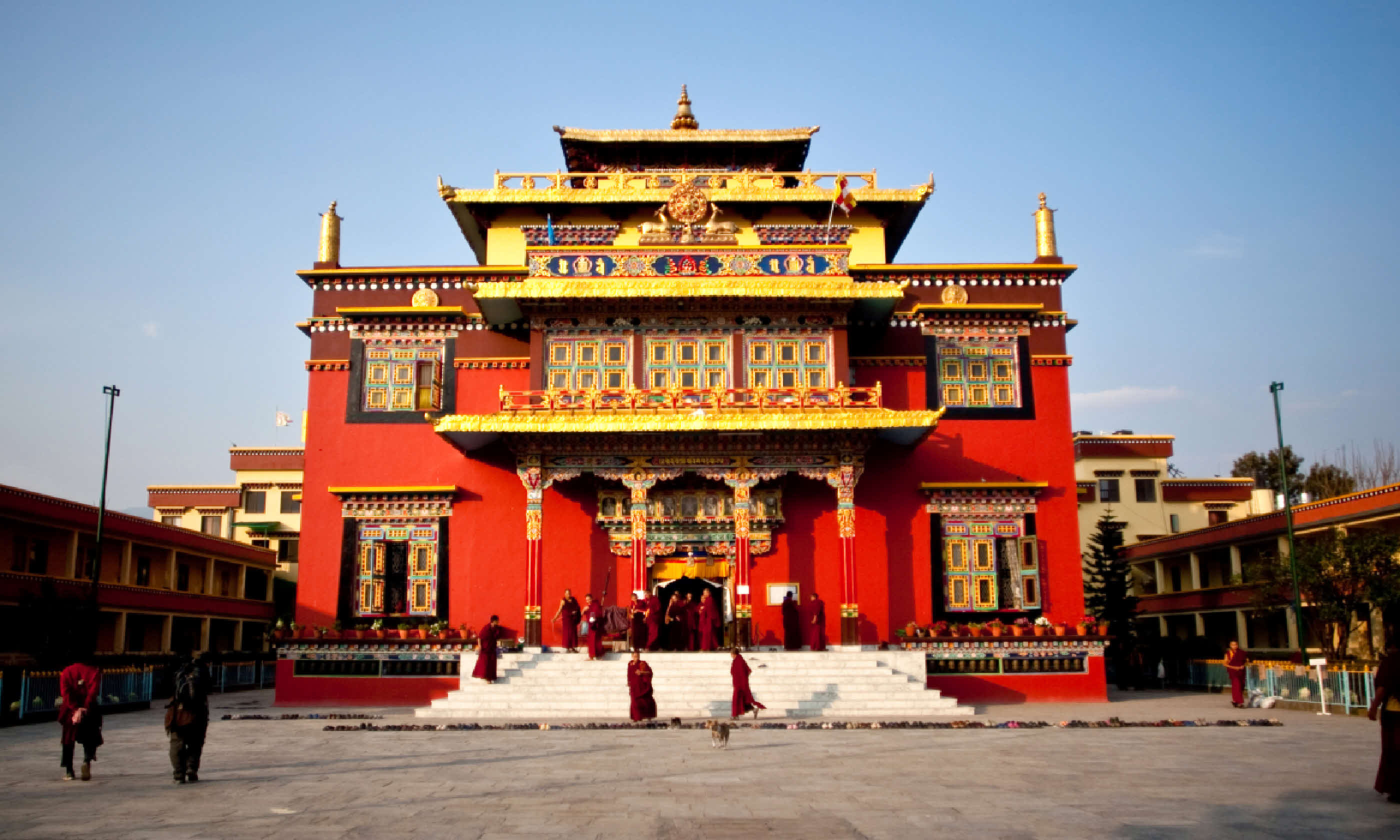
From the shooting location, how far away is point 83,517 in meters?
30.0

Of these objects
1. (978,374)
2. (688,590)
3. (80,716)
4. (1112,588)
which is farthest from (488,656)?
(1112,588)

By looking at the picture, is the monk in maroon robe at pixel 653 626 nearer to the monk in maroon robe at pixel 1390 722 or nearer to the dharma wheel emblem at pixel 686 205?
the dharma wheel emblem at pixel 686 205

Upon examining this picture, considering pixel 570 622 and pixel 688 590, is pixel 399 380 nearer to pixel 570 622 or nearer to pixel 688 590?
pixel 570 622

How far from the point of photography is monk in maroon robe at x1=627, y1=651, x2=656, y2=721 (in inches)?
694

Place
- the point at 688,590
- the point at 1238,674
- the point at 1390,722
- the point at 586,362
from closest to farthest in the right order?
the point at 1390,722
the point at 1238,674
the point at 586,362
the point at 688,590

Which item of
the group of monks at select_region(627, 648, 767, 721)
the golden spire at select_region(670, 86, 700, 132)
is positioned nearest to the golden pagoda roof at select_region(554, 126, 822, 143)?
the golden spire at select_region(670, 86, 700, 132)

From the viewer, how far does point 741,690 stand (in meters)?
17.9

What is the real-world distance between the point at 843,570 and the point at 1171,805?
13381 mm

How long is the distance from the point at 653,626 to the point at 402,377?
26.4 feet

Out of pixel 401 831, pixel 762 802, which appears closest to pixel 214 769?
pixel 401 831

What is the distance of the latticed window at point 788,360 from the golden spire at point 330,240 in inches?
387

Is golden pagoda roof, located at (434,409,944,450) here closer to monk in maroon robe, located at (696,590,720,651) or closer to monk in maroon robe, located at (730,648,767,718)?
monk in maroon robe, located at (696,590,720,651)

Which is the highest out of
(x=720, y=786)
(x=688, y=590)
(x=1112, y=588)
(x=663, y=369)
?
(x=663, y=369)

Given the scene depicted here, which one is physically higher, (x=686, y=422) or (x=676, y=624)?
(x=686, y=422)
